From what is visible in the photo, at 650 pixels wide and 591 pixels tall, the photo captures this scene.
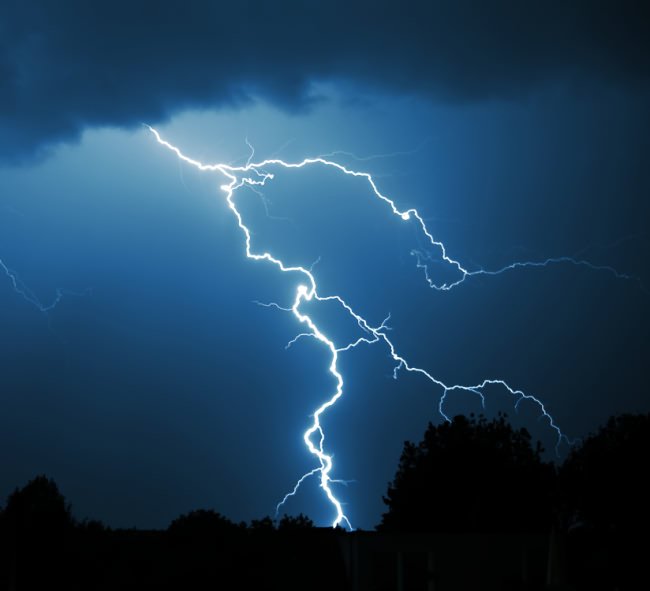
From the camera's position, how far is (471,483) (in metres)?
26.5

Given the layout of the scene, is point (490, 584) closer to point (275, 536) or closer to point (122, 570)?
point (275, 536)

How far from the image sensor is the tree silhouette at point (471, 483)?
84.1 feet

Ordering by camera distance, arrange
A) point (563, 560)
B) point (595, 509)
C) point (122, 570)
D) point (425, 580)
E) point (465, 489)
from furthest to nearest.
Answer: point (465, 489) → point (595, 509) → point (425, 580) → point (122, 570) → point (563, 560)

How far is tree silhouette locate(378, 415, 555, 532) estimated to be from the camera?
25641 mm

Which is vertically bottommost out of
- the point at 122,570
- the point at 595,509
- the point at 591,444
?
the point at 122,570

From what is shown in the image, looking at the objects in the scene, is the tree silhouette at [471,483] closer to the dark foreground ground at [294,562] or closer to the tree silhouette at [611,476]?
the tree silhouette at [611,476]

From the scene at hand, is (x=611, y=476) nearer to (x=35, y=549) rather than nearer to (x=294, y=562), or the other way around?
(x=294, y=562)

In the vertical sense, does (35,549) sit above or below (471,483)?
below

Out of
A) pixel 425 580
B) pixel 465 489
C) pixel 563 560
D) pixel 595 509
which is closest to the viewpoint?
pixel 563 560

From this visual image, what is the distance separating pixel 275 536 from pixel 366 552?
4.29 ft

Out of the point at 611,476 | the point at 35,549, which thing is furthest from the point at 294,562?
the point at 611,476

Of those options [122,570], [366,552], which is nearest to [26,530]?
[122,570]

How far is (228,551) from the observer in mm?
12312

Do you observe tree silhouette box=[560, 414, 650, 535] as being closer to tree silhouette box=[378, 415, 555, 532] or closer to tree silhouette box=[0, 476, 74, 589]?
tree silhouette box=[378, 415, 555, 532]
